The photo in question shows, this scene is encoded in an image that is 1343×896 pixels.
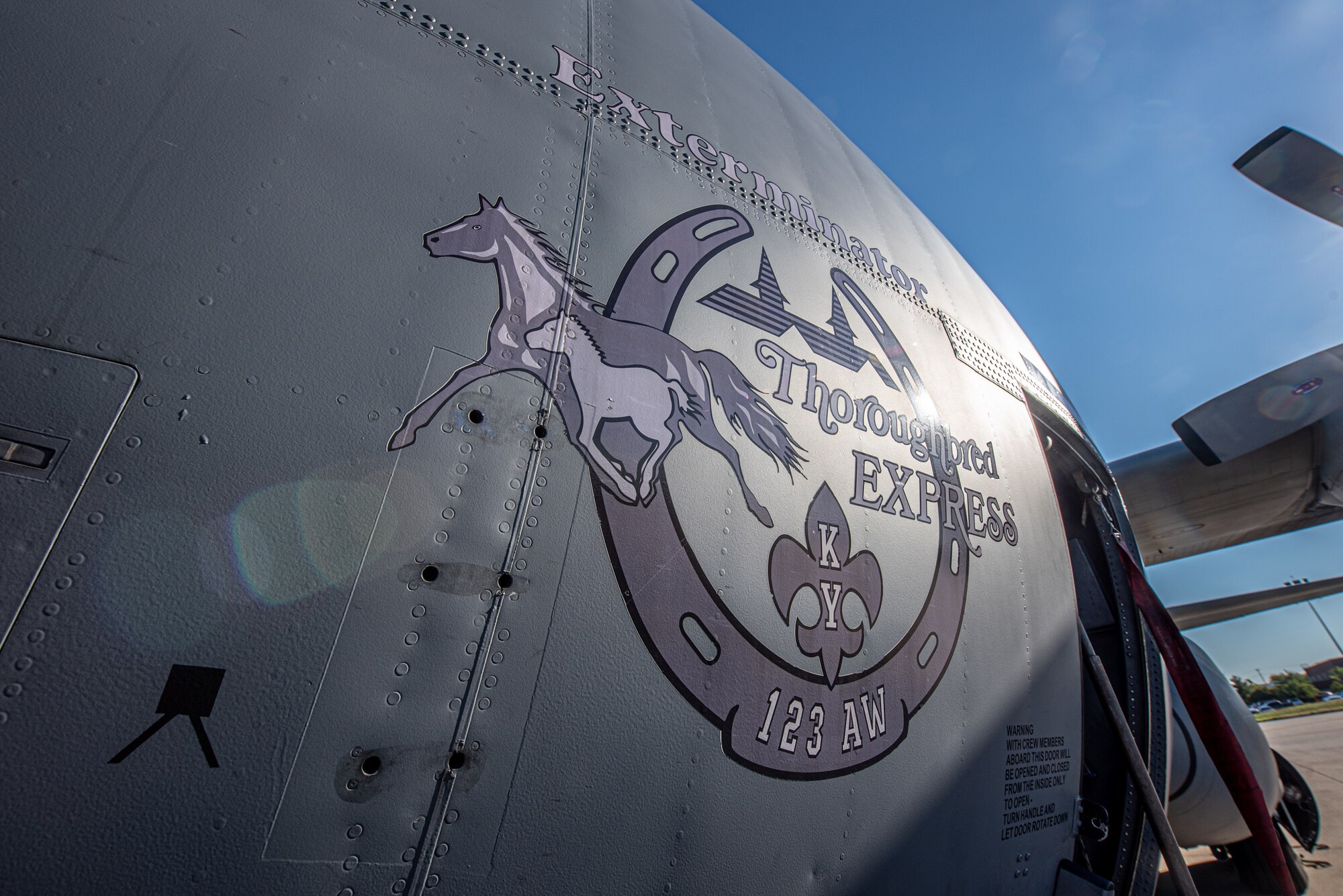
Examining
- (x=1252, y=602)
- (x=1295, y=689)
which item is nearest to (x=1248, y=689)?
(x=1295, y=689)

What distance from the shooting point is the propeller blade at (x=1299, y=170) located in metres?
5.86

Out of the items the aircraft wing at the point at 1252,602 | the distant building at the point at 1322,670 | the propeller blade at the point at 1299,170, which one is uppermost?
the distant building at the point at 1322,670

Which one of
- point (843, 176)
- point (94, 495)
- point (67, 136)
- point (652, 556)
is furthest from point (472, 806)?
point (843, 176)

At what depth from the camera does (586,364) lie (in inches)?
72.1

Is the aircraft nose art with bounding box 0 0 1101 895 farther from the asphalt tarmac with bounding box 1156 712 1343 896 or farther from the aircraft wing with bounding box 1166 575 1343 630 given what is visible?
the aircraft wing with bounding box 1166 575 1343 630

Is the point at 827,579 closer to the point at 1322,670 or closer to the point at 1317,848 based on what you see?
the point at 1317,848

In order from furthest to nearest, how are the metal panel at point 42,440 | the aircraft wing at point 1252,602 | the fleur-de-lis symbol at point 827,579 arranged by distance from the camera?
the aircraft wing at point 1252,602 → the fleur-de-lis symbol at point 827,579 → the metal panel at point 42,440

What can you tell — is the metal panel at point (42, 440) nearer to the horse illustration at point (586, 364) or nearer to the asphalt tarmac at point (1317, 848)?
the horse illustration at point (586, 364)

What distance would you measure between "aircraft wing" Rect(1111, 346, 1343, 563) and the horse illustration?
6.40 metres

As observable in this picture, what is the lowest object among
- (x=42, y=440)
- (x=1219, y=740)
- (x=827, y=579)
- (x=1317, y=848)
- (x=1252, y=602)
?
(x=1317, y=848)

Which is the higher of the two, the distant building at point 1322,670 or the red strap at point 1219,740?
the distant building at point 1322,670

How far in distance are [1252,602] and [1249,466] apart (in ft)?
14.7

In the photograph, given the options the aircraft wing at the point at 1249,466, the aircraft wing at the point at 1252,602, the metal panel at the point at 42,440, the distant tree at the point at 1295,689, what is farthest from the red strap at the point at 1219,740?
the distant tree at the point at 1295,689

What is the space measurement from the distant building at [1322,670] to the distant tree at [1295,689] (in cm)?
95
